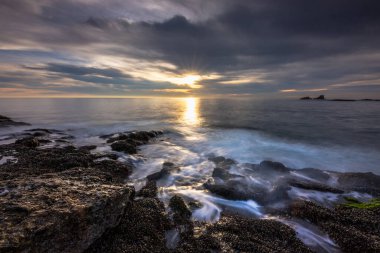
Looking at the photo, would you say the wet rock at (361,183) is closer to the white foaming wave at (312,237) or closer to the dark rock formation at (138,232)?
the white foaming wave at (312,237)

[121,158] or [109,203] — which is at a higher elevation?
[109,203]

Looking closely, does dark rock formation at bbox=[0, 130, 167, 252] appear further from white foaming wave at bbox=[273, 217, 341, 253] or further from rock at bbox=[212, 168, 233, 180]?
rock at bbox=[212, 168, 233, 180]

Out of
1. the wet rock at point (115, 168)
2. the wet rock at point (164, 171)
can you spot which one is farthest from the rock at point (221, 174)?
the wet rock at point (115, 168)

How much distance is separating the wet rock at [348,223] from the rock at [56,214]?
5.63m

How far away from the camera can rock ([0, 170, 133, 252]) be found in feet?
11.4

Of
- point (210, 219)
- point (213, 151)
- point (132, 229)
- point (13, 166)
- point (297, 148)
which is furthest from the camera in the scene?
point (297, 148)

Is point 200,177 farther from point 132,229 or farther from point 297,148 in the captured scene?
point 297,148

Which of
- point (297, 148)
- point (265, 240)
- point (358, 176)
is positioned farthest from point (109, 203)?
point (297, 148)

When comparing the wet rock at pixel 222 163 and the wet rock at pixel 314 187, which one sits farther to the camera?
Answer: the wet rock at pixel 222 163

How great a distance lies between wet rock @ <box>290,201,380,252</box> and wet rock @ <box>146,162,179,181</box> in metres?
5.67

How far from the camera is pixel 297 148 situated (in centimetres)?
1853

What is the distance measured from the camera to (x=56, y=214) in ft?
13.0

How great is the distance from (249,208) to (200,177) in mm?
3350

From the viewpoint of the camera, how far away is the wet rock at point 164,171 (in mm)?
9791
